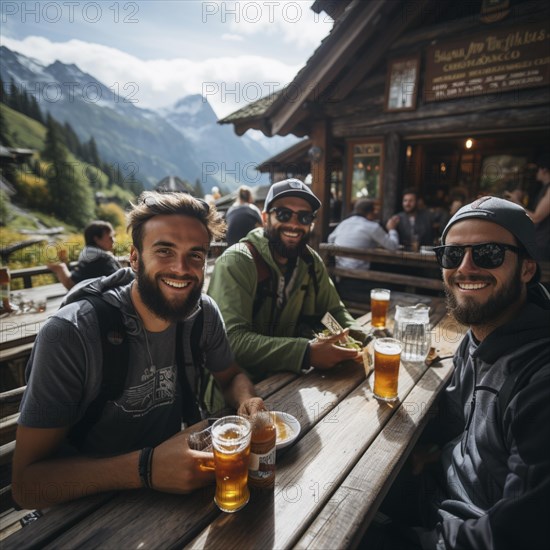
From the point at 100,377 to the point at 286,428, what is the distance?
0.91 meters

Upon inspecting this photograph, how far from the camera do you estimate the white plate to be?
4.83ft

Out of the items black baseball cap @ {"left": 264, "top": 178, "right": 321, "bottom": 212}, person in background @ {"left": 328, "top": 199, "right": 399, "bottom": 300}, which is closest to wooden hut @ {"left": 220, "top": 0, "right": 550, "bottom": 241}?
person in background @ {"left": 328, "top": 199, "right": 399, "bottom": 300}

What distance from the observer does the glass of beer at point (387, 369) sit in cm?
189

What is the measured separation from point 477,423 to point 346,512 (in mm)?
817

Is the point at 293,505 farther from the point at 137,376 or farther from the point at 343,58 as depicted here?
the point at 343,58

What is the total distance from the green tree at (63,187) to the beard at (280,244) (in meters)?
49.3

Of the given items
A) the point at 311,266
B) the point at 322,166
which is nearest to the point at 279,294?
the point at 311,266

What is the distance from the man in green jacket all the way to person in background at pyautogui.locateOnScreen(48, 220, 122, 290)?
241 centimetres

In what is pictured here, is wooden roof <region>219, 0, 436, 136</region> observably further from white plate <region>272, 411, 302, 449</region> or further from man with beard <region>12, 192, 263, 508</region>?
white plate <region>272, 411, 302, 449</region>

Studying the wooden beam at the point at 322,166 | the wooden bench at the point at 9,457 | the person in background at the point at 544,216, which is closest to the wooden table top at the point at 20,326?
the wooden bench at the point at 9,457

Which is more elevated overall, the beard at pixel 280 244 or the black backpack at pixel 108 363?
the beard at pixel 280 244

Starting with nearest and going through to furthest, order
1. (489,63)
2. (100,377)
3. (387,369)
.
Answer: (100,377) → (387,369) → (489,63)

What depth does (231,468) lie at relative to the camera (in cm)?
117

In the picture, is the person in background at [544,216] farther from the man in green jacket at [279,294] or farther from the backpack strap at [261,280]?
the backpack strap at [261,280]
